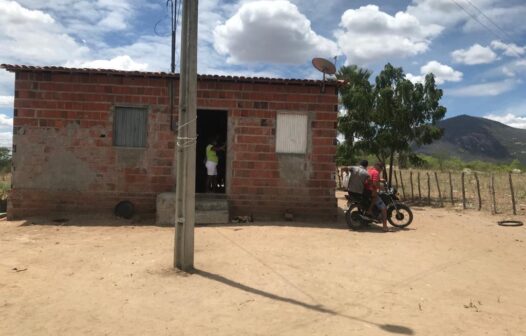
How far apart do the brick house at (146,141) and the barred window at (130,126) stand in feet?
0.08

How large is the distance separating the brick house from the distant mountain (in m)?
78.4

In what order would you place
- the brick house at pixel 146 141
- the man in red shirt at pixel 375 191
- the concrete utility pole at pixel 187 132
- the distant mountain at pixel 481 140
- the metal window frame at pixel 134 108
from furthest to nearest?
1. the distant mountain at pixel 481 140
2. the metal window frame at pixel 134 108
3. the brick house at pixel 146 141
4. the man in red shirt at pixel 375 191
5. the concrete utility pole at pixel 187 132

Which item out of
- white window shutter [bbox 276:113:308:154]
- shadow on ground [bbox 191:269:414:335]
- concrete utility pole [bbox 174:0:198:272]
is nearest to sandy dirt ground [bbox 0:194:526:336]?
shadow on ground [bbox 191:269:414:335]

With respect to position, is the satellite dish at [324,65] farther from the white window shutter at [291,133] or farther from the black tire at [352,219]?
the black tire at [352,219]

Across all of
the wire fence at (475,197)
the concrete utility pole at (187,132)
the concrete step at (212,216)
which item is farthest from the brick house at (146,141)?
the wire fence at (475,197)

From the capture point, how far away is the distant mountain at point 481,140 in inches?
3477

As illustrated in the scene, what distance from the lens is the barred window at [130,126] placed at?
34.2ft

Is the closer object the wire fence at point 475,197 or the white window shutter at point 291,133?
the white window shutter at point 291,133

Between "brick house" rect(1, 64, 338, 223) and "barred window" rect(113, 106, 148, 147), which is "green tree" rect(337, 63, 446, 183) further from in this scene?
"barred window" rect(113, 106, 148, 147)

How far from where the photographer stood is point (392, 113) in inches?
624

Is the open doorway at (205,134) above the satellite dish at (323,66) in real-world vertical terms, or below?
below

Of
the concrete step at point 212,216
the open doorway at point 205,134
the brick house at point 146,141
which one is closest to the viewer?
the concrete step at point 212,216

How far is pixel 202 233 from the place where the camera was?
9.02 m

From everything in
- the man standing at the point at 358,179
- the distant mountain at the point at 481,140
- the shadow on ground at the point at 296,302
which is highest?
the distant mountain at the point at 481,140
